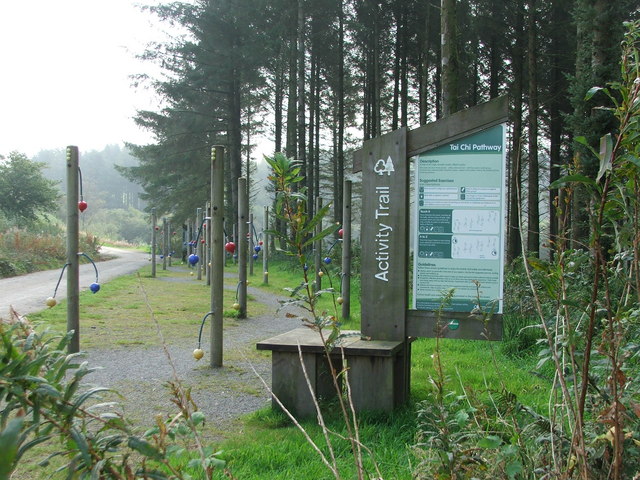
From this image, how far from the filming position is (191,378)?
582cm

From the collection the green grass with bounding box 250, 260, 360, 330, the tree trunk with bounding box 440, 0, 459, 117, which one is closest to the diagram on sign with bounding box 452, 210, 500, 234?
the green grass with bounding box 250, 260, 360, 330

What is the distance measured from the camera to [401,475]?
10.3ft

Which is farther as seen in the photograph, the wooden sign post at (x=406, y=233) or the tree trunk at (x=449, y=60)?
the tree trunk at (x=449, y=60)

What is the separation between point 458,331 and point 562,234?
3.17 m

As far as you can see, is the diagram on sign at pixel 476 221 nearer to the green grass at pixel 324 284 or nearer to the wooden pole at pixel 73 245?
the green grass at pixel 324 284

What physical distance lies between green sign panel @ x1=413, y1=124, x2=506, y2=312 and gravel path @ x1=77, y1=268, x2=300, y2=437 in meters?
1.65

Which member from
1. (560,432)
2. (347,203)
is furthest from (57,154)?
(560,432)

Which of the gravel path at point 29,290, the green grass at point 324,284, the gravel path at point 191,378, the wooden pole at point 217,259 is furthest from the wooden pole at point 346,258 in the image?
the gravel path at point 29,290

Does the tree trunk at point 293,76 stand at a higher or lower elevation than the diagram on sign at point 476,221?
higher

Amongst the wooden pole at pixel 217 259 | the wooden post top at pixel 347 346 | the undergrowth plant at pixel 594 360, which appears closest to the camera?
the undergrowth plant at pixel 594 360

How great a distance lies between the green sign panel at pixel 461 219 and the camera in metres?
4.61

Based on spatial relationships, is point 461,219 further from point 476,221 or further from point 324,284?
point 324,284

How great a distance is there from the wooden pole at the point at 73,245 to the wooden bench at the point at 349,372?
9.38 ft

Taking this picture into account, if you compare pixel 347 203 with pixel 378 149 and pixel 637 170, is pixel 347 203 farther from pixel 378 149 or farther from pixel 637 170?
pixel 637 170
